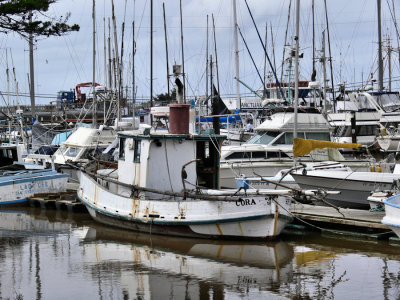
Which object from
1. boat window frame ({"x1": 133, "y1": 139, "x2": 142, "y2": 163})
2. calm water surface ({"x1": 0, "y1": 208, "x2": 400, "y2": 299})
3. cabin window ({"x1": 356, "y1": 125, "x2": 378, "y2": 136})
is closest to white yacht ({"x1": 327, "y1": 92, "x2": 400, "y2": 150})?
cabin window ({"x1": 356, "y1": 125, "x2": 378, "y2": 136})

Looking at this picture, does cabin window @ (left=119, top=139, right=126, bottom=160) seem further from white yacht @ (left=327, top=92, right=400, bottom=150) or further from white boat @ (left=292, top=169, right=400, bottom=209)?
white yacht @ (left=327, top=92, right=400, bottom=150)

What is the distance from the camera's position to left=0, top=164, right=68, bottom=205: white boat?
2305 cm

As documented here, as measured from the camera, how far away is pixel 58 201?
22.4m

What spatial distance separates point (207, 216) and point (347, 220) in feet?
12.2

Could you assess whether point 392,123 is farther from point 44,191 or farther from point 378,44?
point 44,191

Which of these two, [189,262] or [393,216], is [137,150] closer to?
[189,262]

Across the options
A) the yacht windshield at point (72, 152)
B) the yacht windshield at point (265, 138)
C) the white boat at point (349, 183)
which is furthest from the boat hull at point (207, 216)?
the yacht windshield at point (72, 152)

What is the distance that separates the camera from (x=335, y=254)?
48.4 ft

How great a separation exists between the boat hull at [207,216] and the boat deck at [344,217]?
A: 157 centimetres

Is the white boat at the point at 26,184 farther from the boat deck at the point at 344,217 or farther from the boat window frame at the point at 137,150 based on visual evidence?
the boat deck at the point at 344,217

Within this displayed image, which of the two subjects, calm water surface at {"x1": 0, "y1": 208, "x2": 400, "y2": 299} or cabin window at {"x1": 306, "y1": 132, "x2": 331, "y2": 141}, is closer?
calm water surface at {"x1": 0, "y1": 208, "x2": 400, "y2": 299}

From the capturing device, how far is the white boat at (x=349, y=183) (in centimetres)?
1836

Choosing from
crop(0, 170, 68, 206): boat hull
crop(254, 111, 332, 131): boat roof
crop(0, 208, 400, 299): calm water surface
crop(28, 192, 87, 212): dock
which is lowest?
crop(0, 208, 400, 299): calm water surface

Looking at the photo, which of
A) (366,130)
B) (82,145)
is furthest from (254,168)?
(366,130)
